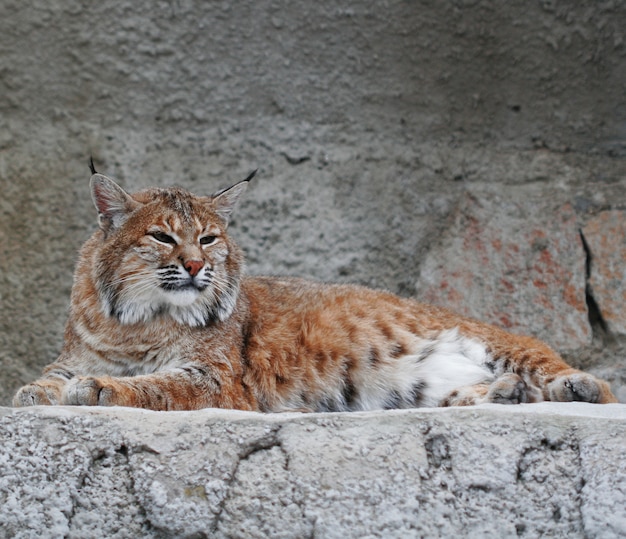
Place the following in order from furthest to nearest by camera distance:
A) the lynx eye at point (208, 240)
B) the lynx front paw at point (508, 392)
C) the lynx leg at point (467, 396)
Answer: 1. the lynx eye at point (208, 240)
2. the lynx leg at point (467, 396)
3. the lynx front paw at point (508, 392)

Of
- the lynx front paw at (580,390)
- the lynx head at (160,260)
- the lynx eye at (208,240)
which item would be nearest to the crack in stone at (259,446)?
the lynx head at (160,260)

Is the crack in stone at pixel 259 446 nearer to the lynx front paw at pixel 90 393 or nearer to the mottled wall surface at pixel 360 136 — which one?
the lynx front paw at pixel 90 393

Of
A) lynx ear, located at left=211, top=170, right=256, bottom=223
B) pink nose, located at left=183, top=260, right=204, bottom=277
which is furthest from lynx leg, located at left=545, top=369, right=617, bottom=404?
lynx ear, located at left=211, top=170, right=256, bottom=223

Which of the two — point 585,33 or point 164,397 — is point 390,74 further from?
point 164,397

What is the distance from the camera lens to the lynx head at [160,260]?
15.3 feet

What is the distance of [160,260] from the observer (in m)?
4.66

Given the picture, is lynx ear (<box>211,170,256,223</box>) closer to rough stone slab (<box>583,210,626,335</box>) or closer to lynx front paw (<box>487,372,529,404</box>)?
lynx front paw (<box>487,372,529,404</box>)

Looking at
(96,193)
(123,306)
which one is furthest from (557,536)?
(96,193)

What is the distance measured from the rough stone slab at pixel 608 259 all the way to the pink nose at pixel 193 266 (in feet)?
8.66

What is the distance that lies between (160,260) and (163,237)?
144 mm

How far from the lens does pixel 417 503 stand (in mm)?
3191

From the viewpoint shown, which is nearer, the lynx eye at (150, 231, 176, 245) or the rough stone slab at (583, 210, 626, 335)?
the lynx eye at (150, 231, 176, 245)

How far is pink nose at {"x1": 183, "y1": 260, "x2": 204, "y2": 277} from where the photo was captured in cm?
461

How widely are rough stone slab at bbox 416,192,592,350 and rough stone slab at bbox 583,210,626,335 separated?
0.26 ft
